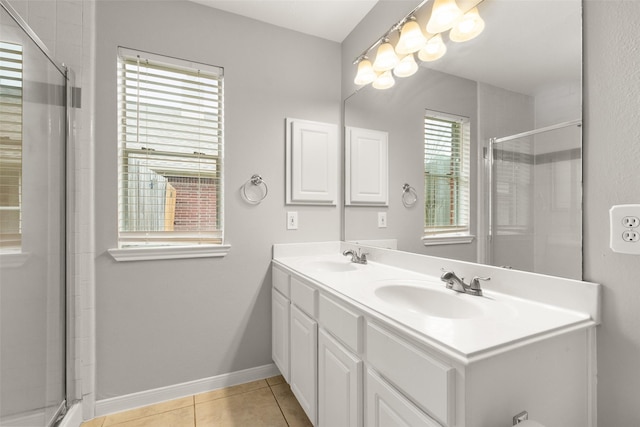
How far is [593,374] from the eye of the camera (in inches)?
34.8

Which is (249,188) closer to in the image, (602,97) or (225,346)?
(225,346)

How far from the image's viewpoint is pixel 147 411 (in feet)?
5.51

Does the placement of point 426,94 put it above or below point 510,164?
above

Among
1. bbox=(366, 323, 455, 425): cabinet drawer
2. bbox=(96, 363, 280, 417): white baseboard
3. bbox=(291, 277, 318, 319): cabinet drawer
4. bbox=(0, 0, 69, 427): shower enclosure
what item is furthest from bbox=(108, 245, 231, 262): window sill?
bbox=(366, 323, 455, 425): cabinet drawer

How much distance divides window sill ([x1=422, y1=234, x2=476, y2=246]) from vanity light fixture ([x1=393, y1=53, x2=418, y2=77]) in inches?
35.2

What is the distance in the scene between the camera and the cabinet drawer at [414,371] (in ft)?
2.27

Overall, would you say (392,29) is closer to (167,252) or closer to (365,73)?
(365,73)

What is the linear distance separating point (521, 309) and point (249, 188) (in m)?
1.59

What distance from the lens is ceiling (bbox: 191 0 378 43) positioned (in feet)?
6.03

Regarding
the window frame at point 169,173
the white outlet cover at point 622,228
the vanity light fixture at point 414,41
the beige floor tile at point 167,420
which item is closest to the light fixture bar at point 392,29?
the vanity light fixture at point 414,41

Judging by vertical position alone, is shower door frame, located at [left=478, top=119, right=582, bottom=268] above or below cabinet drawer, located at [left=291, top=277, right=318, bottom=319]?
above

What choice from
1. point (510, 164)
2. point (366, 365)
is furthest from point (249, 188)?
point (510, 164)

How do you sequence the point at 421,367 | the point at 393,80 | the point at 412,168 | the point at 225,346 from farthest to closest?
the point at 225,346, the point at 393,80, the point at 412,168, the point at 421,367

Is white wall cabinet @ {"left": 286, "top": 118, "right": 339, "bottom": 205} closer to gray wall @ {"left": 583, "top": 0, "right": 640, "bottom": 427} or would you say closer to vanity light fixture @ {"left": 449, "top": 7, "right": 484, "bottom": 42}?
vanity light fixture @ {"left": 449, "top": 7, "right": 484, "bottom": 42}
